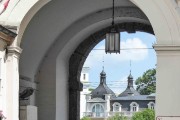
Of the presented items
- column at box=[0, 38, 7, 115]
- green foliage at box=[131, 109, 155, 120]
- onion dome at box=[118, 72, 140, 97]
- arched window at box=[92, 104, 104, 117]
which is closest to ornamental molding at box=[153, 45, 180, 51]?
column at box=[0, 38, 7, 115]

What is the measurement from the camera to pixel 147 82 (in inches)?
2758

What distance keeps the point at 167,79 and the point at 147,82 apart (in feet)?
192

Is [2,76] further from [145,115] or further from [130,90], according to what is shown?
[130,90]

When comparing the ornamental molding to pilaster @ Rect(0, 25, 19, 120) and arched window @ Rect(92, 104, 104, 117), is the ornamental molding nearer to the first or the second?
pilaster @ Rect(0, 25, 19, 120)

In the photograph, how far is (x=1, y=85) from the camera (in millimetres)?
12477

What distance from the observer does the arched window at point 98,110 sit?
98.3m

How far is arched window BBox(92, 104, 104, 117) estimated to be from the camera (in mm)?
98312

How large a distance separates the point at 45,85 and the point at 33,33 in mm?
1909

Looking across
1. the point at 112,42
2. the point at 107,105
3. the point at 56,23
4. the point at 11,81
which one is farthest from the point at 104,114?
the point at 11,81

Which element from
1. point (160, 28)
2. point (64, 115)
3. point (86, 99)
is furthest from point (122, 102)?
point (160, 28)

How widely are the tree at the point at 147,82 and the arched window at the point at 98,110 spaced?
23.6m

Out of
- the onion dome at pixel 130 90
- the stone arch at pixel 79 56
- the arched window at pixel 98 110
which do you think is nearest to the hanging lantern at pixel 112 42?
the stone arch at pixel 79 56

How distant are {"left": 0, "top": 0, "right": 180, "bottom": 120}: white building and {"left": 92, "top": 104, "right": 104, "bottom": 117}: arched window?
262 feet

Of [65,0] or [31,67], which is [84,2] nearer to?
[65,0]
